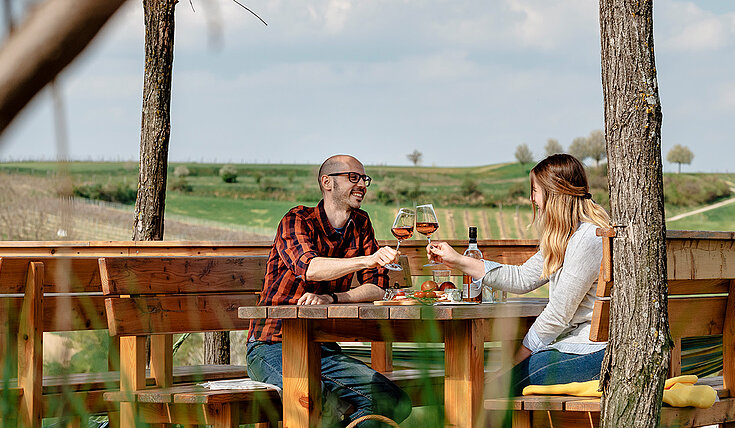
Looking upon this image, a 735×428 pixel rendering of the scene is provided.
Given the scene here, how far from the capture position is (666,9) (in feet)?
145

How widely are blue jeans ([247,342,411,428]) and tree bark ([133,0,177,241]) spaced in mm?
2501

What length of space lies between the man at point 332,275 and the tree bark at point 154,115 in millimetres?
2244

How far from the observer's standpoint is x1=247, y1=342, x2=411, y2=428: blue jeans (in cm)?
301

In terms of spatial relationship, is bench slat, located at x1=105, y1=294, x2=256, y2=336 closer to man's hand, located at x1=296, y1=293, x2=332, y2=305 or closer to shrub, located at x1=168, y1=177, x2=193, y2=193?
man's hand, located at x1=296, y1=293, x2=332, y2=305

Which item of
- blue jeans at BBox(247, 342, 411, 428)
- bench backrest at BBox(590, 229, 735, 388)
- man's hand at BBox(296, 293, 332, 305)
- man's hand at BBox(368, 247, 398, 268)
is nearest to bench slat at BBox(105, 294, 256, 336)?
blue jeans at BBox(247, 342, 411, 428)

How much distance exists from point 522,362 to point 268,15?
10.7ft

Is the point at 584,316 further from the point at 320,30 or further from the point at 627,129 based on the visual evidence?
the point at 320,30

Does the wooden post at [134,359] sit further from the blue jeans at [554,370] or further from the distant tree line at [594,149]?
the distant tree line at [594,149]

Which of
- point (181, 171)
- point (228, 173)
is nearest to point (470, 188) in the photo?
point (228, 173)

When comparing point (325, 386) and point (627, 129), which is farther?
point (325, 386)

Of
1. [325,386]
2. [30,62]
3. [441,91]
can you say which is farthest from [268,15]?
[441,91]

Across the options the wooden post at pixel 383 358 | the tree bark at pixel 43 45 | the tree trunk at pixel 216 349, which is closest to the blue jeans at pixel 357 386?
the wooden post at pixel 383 358

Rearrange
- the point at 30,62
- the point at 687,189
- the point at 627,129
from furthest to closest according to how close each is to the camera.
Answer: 1. the point at 687,189
2. the point at 627,129
3. the point at 30,62

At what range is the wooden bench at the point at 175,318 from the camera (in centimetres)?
293
